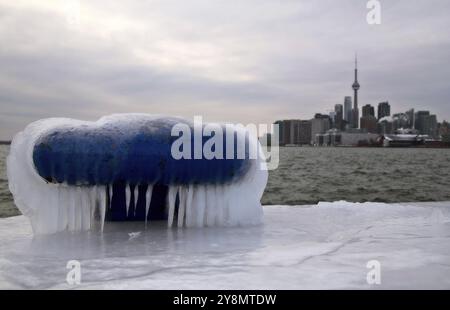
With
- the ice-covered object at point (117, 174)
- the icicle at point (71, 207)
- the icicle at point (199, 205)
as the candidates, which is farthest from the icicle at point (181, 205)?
the icicle at point (71, 207)

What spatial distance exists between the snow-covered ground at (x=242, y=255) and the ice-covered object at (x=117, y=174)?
0.99 ft

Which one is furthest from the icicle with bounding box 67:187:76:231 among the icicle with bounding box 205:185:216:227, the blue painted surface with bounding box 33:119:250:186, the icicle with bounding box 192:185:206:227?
the icicle with bounding box 205:185:216:227

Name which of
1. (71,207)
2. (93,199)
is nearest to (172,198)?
(93,199)

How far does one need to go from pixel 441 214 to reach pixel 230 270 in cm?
415

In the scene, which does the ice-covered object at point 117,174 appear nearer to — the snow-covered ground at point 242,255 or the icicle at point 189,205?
the icicle at point 189,205

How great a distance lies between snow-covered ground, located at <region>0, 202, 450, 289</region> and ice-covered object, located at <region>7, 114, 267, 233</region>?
301mm

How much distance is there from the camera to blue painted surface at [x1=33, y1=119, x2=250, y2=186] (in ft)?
16.2

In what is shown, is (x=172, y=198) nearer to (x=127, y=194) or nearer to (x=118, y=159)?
(x=127, y=194)

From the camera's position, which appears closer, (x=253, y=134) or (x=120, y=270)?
(x=120, y=270)

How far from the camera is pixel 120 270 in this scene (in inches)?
127

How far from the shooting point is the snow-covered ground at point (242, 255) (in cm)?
288

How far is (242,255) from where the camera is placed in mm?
3703
